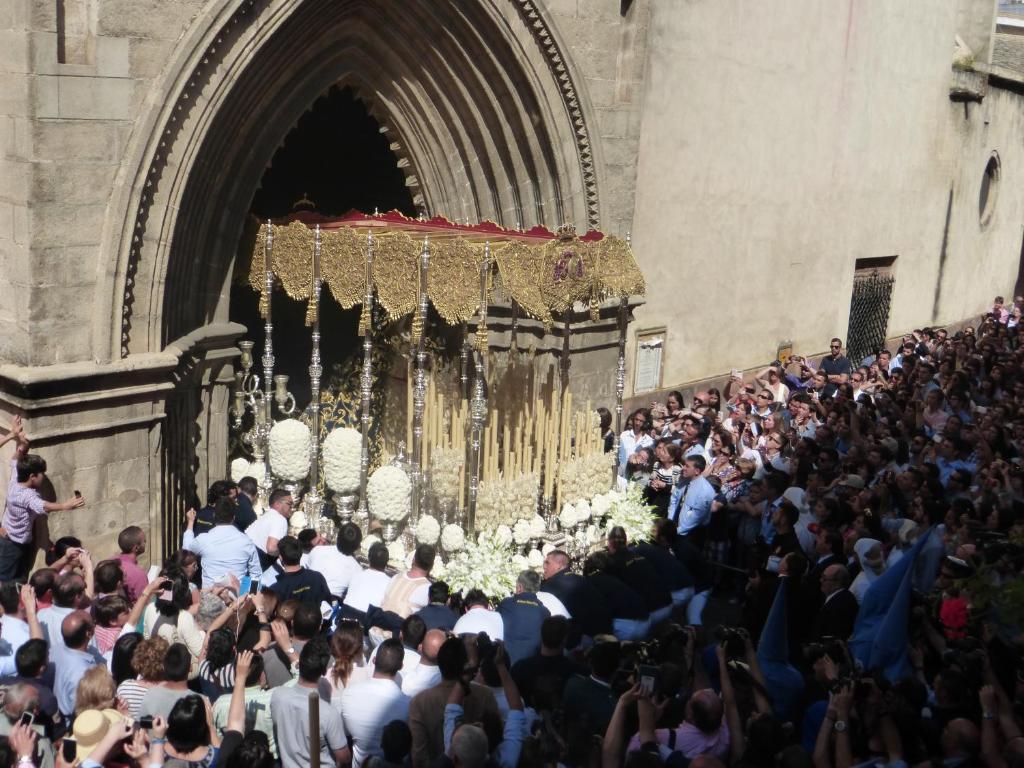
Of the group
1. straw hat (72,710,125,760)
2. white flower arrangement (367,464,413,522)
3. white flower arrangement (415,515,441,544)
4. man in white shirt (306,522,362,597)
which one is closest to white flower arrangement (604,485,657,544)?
white flower arrangement (415,515,441,544)

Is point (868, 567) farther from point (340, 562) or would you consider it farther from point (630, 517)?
point (340, 562)

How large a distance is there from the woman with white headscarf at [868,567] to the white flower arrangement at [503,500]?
260 cm

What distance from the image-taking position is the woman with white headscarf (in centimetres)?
708

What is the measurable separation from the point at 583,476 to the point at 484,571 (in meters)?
1.61

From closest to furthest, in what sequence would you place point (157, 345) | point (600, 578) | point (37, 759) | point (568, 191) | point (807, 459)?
point (37, 759) → point (600, 578) → point (157, 345) → point (807, 459) → point (568, 191)

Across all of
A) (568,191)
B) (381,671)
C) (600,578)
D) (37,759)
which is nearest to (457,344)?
(568,191)

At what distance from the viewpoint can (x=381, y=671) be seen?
18.0ft

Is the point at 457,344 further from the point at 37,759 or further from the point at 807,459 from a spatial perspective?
the point at 37,759

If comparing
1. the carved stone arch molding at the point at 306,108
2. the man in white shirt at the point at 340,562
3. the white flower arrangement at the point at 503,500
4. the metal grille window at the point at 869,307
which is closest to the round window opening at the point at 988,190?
the metal grille window at the point at 869,307

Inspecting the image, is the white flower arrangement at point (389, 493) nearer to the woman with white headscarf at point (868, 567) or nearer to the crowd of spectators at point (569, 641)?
the crowd of spectators at point (569, 641)

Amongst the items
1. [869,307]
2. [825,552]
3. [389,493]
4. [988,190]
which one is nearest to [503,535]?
[389,493]

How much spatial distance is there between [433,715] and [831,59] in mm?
11738

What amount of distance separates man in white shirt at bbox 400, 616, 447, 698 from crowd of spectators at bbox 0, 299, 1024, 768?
16 millimetres

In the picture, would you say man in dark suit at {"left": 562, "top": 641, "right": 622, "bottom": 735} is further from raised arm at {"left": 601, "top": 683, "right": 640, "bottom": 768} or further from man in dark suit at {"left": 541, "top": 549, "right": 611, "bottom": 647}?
man in dark suit at {"left": 541, "top": 549, "right": 611, "bottom": 647}
